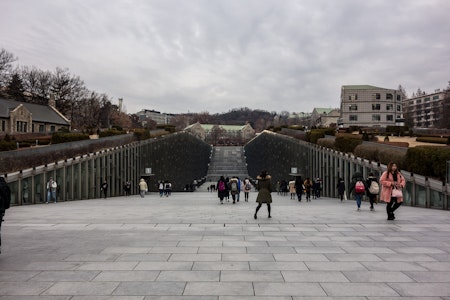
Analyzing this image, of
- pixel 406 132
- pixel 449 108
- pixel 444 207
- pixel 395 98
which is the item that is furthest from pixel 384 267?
pixel 395 98

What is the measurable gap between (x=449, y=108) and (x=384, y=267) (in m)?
91.7

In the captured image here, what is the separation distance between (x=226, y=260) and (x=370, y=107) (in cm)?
9473

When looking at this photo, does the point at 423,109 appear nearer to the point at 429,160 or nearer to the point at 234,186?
the point at 429,160

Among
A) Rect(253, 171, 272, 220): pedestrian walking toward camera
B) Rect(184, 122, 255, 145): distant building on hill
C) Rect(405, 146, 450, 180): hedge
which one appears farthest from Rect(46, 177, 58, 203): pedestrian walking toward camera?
Rect(184, 122, 255, 145): distant building on hill

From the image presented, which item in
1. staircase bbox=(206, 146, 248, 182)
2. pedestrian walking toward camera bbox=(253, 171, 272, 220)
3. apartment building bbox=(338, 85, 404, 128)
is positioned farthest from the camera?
apartment building bbox=(338, 85, 404, 128)

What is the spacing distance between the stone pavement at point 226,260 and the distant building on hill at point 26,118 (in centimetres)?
5662

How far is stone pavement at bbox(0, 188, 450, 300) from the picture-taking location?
5543 mm

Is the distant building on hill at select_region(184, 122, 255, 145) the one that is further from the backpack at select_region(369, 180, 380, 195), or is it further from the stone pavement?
the stone pavement

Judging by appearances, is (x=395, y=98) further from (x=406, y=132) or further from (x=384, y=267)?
(x=384, y=267)

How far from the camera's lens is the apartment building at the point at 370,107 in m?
93.6

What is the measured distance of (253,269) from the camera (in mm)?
6648

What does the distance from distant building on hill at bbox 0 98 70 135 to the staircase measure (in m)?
32.5

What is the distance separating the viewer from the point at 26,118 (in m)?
65.3

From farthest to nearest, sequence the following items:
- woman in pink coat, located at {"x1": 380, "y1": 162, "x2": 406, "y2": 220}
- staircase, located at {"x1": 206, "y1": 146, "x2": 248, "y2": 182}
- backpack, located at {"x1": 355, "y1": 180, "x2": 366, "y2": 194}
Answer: staircase, located at {"x1": 206, "y1": 146, "x2": 248, "y2": 182}
backpack, located at {"x1": 355, "y1": 180, "x2": 366, "y2": 194}
woman in pink coat, located at {"x1": 380, "y1": 162, "x2": 406, "y2": 220}
